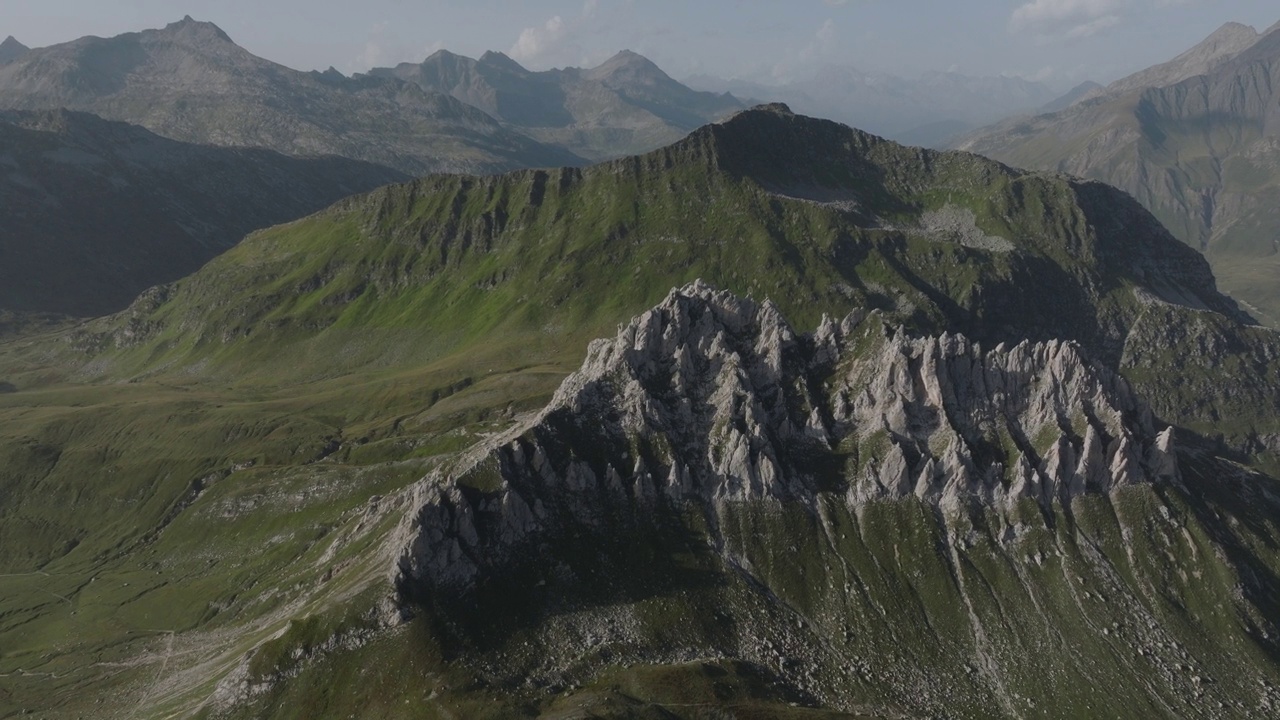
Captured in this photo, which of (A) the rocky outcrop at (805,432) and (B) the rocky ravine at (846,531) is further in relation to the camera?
(A) the rocky outcrop at (805,432)

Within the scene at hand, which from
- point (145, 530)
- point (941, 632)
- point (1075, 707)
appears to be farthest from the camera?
A: point (145, 530)

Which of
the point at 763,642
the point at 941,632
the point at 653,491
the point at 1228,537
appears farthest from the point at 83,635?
the point at 1228,537

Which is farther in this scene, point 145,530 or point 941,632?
point 145,530

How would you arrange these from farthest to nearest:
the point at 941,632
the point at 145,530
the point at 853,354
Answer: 1. the point at 145,530
2. the point at 853,354
3. the point at 941,632

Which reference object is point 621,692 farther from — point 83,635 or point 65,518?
point 65,518
